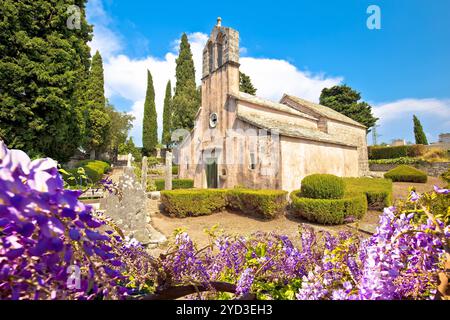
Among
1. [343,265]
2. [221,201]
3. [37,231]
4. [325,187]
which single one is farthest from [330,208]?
[37,231]

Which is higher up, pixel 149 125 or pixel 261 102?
pixel 149 125

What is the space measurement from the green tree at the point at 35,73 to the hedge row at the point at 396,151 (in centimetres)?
3449

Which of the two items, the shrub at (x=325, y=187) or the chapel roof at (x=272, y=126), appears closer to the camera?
the shrub at (x=325, y=187)

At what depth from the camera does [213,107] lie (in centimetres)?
1612

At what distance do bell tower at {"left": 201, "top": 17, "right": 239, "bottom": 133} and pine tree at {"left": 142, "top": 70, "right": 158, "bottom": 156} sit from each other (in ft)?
89.6

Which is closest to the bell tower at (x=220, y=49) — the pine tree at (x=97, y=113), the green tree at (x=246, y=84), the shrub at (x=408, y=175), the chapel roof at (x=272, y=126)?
the chapel roof at (x=272, y=126)

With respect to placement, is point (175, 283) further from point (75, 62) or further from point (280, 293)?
point (75, 62)

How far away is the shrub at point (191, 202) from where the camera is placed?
1018 centimetres

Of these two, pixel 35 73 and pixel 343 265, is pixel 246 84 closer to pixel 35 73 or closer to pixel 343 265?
pixel 35 73

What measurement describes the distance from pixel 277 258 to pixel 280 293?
0.97 ft

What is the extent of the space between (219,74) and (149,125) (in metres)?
29.4

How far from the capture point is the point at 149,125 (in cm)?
4181

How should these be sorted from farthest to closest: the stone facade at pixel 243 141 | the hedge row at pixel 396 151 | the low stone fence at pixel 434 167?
1. the hedge row at pixel 396 151
2. the low stone fence at pixel 434 167
3. the stone facade at pixel 243 141

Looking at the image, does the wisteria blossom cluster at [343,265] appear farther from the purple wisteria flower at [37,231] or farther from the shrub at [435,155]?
the shrub at [435,155]
